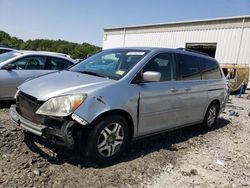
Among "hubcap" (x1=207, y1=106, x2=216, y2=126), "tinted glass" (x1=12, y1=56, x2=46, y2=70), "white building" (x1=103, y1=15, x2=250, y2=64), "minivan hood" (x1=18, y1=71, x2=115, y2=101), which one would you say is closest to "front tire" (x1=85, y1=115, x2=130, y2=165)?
"minivan hood" (x1=18, y1=71, x2=115, y2=101)

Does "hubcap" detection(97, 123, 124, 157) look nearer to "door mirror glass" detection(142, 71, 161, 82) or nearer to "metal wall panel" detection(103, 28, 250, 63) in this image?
"door mirror glass" detection(142, 71, 161, 82)

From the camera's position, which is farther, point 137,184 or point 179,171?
point 179,171

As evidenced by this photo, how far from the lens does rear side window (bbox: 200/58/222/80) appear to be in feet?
18.9

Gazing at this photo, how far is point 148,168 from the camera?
3787 millimetres

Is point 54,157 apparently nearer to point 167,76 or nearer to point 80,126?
point 80,126

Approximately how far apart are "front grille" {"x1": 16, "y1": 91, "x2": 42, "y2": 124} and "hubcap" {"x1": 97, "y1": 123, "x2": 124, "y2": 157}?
0.87 meters

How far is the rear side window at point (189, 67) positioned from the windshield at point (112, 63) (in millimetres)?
946

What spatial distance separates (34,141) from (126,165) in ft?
4.92

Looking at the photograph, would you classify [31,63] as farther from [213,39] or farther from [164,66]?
[213,39]

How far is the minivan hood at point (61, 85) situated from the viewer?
11.2 feet

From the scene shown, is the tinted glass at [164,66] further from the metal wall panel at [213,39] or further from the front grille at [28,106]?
the metal wall panel at [213,39]

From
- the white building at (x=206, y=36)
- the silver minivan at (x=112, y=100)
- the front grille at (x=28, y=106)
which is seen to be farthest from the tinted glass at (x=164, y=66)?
the white building at (x=206, y=36)

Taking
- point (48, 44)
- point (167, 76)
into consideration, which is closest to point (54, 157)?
point (167, 76)

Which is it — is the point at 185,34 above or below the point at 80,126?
above
